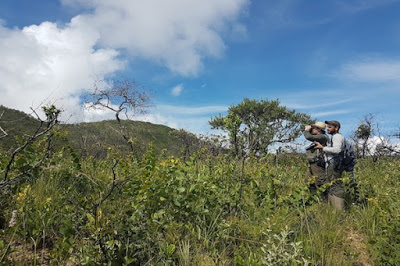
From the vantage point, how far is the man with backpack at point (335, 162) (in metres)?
5.52

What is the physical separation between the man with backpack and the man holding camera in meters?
0.22

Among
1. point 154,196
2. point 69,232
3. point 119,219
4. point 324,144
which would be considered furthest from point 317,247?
point 324,144

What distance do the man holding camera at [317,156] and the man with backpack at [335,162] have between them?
221 millimetres

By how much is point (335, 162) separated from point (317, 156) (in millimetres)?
463

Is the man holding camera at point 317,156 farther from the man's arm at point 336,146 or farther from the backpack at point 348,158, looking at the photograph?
the man's arm at point 336,146

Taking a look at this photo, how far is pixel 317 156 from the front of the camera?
20.3 feet

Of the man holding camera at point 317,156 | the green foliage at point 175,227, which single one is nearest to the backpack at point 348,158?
the man holding camera at point 317,156

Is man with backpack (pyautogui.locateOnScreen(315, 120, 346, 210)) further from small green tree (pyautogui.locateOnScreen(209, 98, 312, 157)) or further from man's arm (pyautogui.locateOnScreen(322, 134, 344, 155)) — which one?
small green tree (pyautogui.locateOnScreen(209, 98, 312, 157))

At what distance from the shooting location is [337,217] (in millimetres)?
4613

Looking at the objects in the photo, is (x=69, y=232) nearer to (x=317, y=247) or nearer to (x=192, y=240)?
(x=192, y=240)

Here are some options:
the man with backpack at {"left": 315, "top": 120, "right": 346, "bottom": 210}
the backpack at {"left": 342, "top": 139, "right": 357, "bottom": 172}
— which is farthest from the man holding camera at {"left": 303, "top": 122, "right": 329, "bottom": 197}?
the backpack at {"left": 342, "top": 139, "right": 357, "bottom": 172}

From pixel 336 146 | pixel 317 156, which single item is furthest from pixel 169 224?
pixel 317 156

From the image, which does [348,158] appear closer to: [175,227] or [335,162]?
[335,162]

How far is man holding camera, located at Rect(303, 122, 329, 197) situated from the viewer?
608 cm
